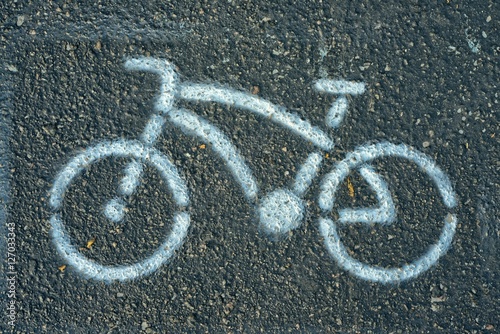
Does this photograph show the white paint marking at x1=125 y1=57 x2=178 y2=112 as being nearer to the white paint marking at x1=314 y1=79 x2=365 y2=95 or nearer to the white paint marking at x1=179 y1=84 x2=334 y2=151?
the white paint marking at x1=179 y1=84 x2=334 y2=151

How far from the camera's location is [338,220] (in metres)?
2.33

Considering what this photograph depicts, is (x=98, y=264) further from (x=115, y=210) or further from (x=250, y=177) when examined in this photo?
(x=250, y=177)

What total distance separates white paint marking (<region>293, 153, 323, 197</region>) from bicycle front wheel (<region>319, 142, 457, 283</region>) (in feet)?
0.20

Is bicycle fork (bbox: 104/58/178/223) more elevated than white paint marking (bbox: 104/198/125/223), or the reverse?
bicycle fork (bbox: 104/58/178/223)

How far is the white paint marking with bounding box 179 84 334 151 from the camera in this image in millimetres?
2359

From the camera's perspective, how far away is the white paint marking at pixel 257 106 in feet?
7.74

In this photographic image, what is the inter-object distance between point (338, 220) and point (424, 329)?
0.61 metres

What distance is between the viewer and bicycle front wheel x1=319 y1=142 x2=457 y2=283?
7.65 ft

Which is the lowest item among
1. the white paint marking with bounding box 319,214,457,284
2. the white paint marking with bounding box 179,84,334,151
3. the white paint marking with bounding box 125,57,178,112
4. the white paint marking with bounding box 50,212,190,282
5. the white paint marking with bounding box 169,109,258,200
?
the white paint marking with bounding box 50,212,190,282

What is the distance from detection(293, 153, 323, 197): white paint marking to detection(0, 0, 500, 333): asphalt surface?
0.14 feet

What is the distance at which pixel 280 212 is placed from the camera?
2.33 meters

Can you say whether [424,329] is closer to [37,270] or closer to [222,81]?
[222,81]

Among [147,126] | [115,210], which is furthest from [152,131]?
[115,210]

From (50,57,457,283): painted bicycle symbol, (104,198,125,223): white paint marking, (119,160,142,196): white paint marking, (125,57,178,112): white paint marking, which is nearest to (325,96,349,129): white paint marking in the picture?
(50,57,457,283): painted bicycle symbol
